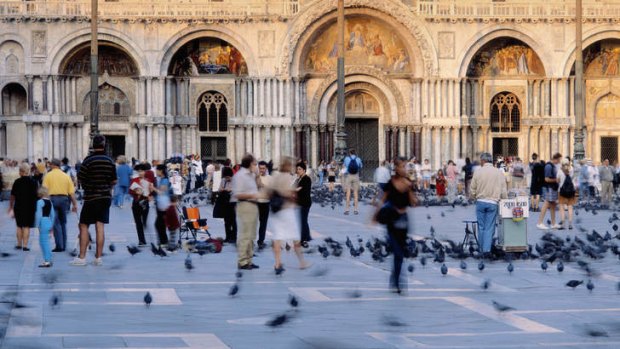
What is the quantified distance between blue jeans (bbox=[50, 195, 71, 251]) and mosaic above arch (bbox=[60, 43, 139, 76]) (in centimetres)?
3244

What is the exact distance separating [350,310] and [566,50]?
1651 inches

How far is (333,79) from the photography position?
56844 millimetres

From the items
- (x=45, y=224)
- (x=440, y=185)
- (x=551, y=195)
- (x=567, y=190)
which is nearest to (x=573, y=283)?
(x=45, y=224)

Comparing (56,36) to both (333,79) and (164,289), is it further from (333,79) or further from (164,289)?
(164,289)

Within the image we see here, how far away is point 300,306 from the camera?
53.5 ft

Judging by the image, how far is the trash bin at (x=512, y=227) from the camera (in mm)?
22703

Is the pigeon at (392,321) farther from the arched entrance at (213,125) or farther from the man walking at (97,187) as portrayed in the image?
the arched entrance at (213,125)

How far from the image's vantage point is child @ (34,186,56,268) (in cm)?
2141

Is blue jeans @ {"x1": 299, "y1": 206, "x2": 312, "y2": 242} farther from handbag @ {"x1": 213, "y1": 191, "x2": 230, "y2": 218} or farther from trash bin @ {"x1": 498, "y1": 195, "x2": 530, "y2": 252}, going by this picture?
trash bin @ {"x1": 498, "y1": 195, "x2": 530, "y2": 252}

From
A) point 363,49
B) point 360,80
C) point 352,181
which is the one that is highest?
point 363,49

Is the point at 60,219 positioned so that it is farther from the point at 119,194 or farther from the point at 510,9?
the point at 510,9

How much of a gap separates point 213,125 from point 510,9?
13434 mm

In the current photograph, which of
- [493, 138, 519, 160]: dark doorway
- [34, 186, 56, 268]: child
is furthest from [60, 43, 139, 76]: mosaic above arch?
[34, 186, 56, 268]: child

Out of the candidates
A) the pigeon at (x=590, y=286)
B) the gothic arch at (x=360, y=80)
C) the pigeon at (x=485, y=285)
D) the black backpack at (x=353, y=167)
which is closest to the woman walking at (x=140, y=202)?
the pigeon at (x=485, y=285)
